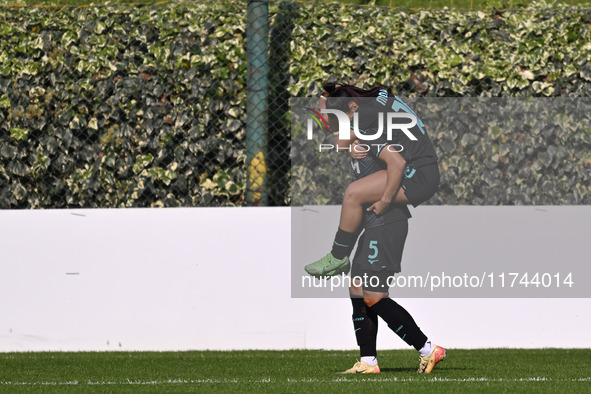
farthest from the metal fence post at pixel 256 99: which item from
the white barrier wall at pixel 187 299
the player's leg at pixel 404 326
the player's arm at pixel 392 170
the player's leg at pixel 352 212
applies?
the player's leg at pixel 404 326

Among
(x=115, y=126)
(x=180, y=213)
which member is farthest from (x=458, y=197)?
(x=115, y=126)

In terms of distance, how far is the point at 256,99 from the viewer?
8781 millimetres

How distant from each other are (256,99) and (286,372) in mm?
2721

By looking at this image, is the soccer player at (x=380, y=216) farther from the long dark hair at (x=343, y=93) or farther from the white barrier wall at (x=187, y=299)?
the white barrier wall at (x=187, y=299)

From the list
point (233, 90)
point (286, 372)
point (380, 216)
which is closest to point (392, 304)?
point (380, 216)

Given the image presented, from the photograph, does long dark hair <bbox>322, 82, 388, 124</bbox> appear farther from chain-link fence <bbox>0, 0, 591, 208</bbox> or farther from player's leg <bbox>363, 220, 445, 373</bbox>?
chain-link fence <bbox>0, 0, 591, 208</bbox>

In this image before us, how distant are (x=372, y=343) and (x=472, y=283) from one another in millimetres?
1850

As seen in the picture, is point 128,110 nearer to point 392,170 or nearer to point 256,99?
point 256,99

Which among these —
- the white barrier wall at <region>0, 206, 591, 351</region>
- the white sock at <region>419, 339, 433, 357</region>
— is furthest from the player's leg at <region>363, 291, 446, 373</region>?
the white barrier wall at <region>0, 206, 591, 351</region>

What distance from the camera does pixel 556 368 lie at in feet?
23.1

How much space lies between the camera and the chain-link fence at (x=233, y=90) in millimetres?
8820

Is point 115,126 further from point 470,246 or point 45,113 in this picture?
point 470,246

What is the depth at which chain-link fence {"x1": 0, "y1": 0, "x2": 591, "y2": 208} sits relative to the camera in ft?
28.9

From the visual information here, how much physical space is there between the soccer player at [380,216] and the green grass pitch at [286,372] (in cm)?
26
